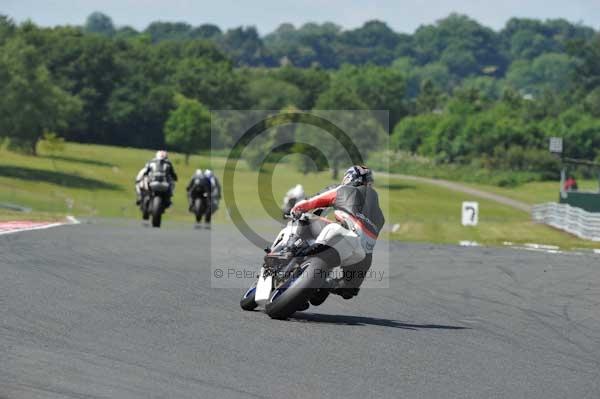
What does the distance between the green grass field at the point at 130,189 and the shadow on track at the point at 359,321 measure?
33910mm

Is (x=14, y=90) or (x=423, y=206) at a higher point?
(x=14, y=90)

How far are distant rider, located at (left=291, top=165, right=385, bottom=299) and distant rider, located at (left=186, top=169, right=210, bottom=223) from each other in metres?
17.7

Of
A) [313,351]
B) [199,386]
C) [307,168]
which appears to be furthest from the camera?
[307,168]

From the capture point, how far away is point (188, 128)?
5591 inches

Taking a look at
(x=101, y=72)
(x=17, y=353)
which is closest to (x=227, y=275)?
(x=17, y=353)

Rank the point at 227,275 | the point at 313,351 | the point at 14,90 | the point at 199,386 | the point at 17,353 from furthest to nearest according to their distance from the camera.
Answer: the point at 14,90 → the point at 227,275 → the point at 313,351 → the point at 17,353 → the point at 199,386

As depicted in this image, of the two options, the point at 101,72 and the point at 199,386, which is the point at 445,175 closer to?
the point at 101,72

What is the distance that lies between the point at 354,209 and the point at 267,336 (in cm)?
198

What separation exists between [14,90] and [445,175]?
172 feet

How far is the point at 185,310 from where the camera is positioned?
1234cm

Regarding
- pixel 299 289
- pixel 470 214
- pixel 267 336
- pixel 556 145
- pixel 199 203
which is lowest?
pixel 470 214

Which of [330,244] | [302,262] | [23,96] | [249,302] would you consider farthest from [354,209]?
[23,96]

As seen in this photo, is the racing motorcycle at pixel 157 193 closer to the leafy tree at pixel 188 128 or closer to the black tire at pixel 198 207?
the black tire at pixel 198 207

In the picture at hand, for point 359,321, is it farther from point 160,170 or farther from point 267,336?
point 160,170
